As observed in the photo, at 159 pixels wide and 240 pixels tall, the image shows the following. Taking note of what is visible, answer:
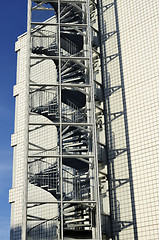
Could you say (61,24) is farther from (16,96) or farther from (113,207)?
(113,207)

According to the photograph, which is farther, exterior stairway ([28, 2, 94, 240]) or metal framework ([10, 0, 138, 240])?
exterior stairway ([28, 2, 94, 240])

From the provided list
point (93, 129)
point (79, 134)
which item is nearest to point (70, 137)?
Result: point (79, 134)

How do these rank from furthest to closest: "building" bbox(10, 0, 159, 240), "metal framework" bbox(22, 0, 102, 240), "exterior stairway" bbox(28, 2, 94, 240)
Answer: "exterior stairway" bbox(28, 2, 94, 240)
"metal framework" bbox(22, 0, 102, 240)
"building" bbox(10, 0, 159, 240)

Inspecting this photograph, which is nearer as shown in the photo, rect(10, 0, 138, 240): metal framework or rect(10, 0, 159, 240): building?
rect(10, 0, 159, 240): building

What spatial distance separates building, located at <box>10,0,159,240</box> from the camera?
16.6m

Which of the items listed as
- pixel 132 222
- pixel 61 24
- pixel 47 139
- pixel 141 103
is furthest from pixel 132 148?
pixel 61 24

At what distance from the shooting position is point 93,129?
17.7m

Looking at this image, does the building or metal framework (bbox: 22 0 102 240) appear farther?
metal framework (bbox: 22 0 102 240)

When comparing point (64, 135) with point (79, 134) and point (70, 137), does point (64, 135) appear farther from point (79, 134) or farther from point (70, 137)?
point (79, 134)

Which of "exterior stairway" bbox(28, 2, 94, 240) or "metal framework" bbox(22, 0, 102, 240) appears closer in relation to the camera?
"metal framework" bbox(22, 0, 102, 240)

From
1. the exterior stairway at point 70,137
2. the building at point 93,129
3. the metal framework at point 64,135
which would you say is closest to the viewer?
the building at point 93,129

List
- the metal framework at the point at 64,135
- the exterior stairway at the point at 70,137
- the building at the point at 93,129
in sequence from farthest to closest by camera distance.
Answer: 1. the exterior stairway at the point at 70,137
2. the metal framework at the point at 64,135
3. the building at the point at 93,129

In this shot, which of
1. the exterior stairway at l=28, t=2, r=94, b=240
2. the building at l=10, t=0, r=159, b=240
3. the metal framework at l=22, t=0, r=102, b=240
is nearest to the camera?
the building at l=10, t=0, r=159, b=240

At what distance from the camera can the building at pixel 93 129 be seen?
1664 cm
